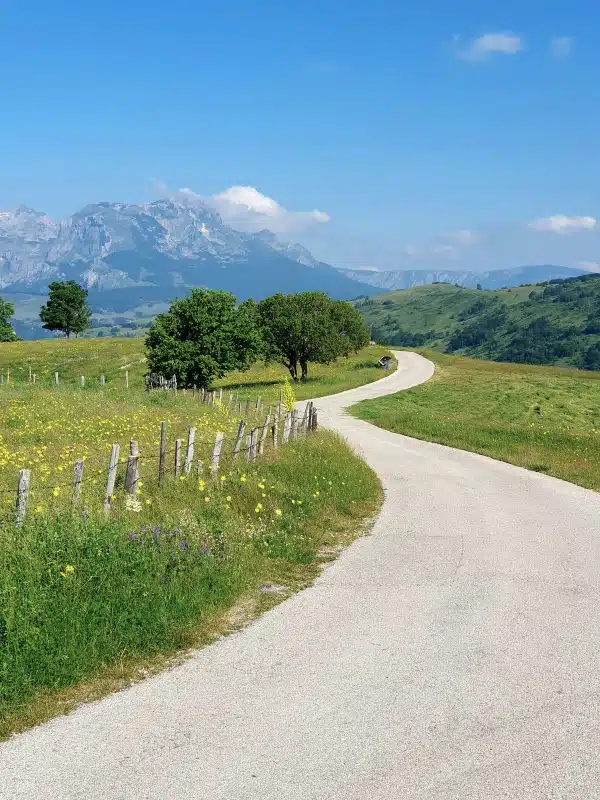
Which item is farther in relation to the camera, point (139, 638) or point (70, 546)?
point (70, 546)

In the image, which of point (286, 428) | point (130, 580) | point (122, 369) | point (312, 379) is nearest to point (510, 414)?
point (286, 428)

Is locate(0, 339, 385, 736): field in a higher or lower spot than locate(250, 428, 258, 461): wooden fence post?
lower

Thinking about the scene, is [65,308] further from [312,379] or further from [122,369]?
[312,379]

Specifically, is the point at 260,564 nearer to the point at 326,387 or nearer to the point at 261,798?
the point at 261,798

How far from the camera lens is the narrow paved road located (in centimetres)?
662

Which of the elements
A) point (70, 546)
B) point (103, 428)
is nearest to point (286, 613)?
point (70, 546)

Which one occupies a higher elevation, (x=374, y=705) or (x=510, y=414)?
(x=374, y=705)

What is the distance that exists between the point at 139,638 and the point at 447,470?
1780 cm

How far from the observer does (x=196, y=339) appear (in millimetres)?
62750

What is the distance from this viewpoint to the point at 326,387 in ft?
231

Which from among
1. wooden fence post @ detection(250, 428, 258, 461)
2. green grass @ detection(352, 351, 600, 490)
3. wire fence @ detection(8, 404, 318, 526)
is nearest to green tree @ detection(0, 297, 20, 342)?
green grass @ detection(352, 351, 600, 490)

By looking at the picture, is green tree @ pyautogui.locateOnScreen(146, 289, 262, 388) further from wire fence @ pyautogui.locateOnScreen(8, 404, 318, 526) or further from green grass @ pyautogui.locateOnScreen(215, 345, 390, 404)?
wire fence @ pyautogui.locateOnScreen(8, 404, 318, 526)

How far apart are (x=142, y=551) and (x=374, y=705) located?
15.5ft

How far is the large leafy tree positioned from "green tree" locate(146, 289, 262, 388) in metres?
→ 10.2
